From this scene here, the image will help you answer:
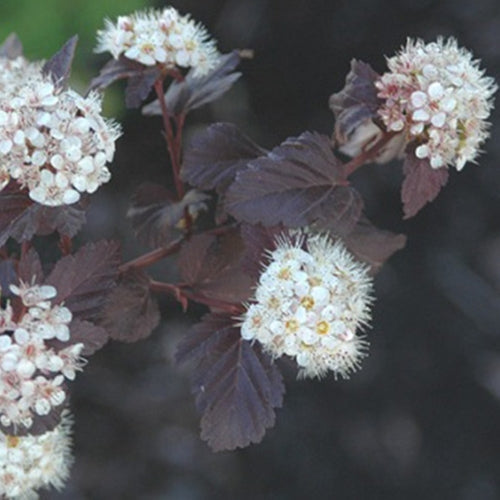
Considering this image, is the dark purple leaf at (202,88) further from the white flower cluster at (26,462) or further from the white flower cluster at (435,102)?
the white flower cluster at (26,462)

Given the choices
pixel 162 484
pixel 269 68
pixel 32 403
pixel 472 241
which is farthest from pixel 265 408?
pixel 269 68

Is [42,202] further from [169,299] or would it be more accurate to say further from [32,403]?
[169,299]

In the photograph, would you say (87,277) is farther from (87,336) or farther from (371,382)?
(371,382)

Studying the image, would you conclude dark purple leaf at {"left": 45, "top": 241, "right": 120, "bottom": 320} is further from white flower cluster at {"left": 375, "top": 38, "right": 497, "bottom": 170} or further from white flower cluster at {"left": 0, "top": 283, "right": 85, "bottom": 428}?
white flower cluster at {"left": 375, "top": 38, "right": 497, "bottom": 170}

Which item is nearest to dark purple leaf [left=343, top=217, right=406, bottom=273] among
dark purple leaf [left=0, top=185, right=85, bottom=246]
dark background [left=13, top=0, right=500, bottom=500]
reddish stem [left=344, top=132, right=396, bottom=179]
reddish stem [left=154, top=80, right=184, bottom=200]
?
reddish stem [left=344, top=132, right=396, bottom=179]

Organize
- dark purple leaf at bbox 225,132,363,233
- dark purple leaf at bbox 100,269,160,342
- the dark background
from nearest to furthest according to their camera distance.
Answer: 1. dark purple leaf at bbox 225,132,363,233
2. dark purple leaf at bbox 100,269,160,342
3. the dark background

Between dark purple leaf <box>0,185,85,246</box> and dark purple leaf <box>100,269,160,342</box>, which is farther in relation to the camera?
dark purple leaf <box>100,269,160,342</box>
